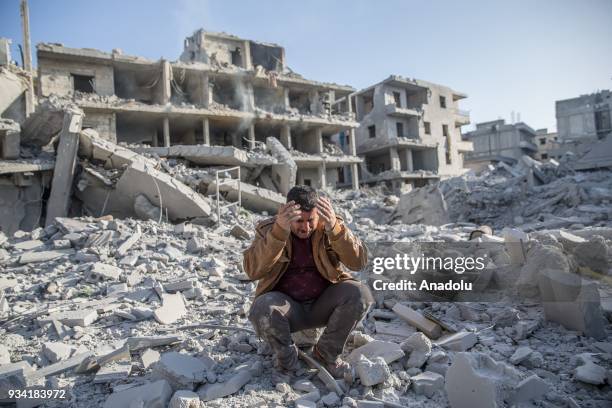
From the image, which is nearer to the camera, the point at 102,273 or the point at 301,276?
the point at 301,276

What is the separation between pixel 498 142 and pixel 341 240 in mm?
41174

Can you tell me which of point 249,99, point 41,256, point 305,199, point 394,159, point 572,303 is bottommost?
point 572,303

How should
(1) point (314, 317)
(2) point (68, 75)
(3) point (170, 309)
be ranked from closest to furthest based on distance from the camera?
1. (1) point (314, 317)
2. (3) point (170, 309)
3. (2) point (68, 75)

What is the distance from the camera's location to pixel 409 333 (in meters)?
2.99

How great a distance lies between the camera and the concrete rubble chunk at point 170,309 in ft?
11.7

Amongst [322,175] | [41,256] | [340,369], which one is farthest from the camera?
[322,175]

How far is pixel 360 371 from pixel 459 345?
0.94m

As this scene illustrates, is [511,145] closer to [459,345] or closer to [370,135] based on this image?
[370,135]

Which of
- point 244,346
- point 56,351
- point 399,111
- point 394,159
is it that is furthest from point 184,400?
point 399,111

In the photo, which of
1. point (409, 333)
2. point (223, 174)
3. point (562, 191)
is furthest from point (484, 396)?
point (562, 191)

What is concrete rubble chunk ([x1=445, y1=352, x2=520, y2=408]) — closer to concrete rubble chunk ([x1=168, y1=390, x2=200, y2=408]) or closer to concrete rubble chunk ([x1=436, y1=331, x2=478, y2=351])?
concrete rubble chunk ([x1=436, y1=331, x2=478, y2=351])

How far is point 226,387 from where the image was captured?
221cm

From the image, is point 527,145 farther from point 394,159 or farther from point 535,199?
point 535,199

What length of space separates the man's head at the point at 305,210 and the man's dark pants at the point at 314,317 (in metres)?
0.45
